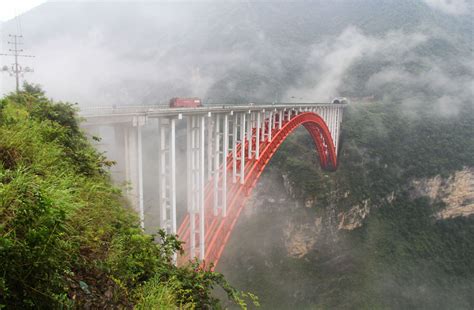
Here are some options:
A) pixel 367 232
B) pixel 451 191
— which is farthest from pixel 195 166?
pixel 451 191

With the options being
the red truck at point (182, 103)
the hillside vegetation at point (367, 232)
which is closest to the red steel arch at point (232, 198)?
the red truck at point (182, 103)

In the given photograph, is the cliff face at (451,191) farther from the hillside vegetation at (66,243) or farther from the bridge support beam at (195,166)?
the hillside vegetation at (66,243)

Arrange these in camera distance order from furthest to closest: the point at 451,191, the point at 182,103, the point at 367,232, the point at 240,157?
the point at 451,191
the point at 367,232
the point at 240,157
the point at 182,103

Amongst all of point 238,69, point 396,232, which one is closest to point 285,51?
Result: point 238,69

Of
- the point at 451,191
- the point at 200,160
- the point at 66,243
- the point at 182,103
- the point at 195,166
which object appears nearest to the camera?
the point at 66,243

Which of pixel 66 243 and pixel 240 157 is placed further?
pixel 240 157

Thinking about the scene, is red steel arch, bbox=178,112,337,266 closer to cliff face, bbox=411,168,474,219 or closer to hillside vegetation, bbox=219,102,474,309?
hillside vegetation, bbox=219,102,474,309

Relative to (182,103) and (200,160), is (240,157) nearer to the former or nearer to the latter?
(182,103)
